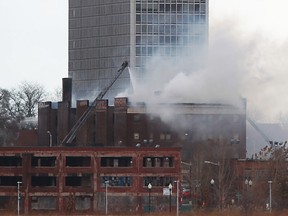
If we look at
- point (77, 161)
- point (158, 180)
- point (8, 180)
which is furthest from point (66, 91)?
point (158, 180)

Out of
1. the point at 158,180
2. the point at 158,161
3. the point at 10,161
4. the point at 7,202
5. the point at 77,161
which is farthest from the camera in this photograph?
the point at 77,161

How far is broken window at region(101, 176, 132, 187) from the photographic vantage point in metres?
139

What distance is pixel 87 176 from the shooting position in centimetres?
13925

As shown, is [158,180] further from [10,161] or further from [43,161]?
[10,161]

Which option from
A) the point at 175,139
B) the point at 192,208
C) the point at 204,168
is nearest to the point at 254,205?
the point at 192,208

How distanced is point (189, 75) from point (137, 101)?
318 inches

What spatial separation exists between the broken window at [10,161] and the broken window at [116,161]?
28.9 ft

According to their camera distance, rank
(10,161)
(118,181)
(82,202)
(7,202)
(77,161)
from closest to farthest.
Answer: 1. (7,202)
2. (118,181)
3. (82,202)
4. (10,161)
5. (77,161)

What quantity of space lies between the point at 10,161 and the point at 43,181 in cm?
413

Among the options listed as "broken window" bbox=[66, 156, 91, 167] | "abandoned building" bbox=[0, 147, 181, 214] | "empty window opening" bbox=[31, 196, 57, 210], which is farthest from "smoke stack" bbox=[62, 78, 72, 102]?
"empty window opening" bbox=[31, 196, 57, 210]

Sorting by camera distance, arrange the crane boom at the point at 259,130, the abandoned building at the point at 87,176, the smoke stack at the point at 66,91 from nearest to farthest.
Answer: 1. the abandoned building at the point at 87,176
2. the smoke stack at the point at 66,91
3. the crane boom at the point at 259,130

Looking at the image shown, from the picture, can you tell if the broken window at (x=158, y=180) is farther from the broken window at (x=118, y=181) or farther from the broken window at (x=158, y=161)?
the broken window at (x=118, y=181)

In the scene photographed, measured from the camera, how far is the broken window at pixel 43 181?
139 meters

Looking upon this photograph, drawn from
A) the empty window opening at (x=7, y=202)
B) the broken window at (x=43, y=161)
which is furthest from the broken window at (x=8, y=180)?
the broken window at (x=43, y=161)
